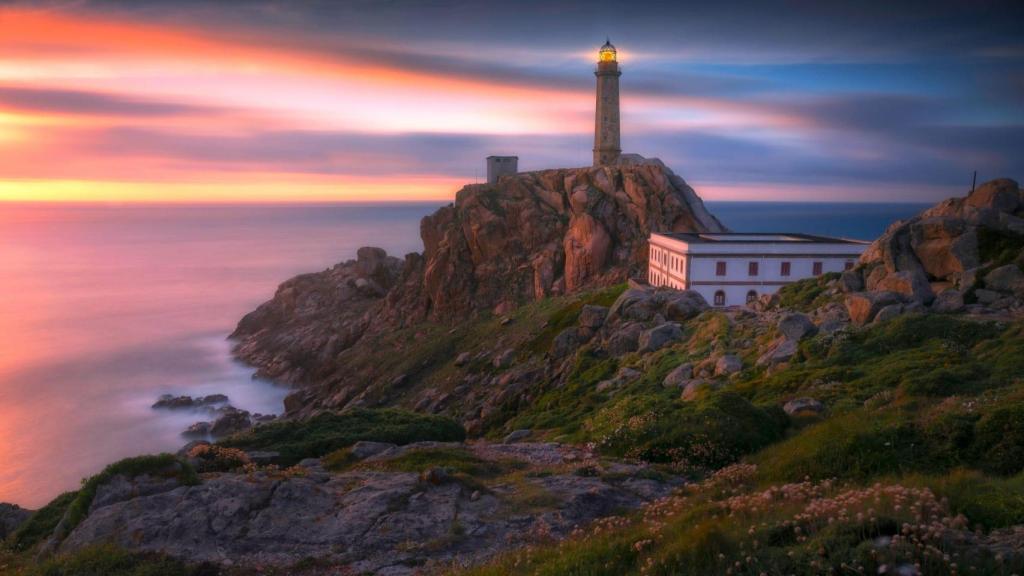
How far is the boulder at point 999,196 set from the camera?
94.0ft

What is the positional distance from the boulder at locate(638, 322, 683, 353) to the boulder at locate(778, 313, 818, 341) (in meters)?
7.43

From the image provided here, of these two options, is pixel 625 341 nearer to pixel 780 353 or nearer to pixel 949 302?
pixel 780 353

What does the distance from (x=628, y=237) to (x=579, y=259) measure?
563 centimetres

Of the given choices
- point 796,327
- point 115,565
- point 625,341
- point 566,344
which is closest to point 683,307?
point 625,341


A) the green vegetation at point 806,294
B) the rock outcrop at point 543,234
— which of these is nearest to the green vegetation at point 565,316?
the rock outcrop at point 543,234

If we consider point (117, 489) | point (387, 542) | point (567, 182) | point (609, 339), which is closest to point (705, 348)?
point (609, 339)

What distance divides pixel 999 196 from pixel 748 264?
2153 centimetres

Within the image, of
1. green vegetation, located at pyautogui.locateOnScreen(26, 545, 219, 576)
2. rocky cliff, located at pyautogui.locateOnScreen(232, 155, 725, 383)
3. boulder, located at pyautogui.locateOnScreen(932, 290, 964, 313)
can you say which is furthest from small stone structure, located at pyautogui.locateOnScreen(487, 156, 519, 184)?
green vegetation, located at pyautogui.locateOnScreen(26, 545, 219, 576)

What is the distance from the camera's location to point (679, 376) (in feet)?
81.9

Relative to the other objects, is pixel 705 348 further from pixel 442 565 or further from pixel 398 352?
pixel 398 352

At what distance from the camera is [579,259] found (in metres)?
68.2

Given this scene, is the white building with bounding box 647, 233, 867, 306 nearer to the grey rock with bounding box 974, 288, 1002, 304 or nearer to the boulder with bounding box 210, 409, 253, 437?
the grey rock with bounding box 974, 288, 1002, 304

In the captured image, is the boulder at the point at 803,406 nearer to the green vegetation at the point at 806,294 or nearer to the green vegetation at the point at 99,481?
the green vegetation at the point at 99,481

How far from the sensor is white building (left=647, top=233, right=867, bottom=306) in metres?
49.4
